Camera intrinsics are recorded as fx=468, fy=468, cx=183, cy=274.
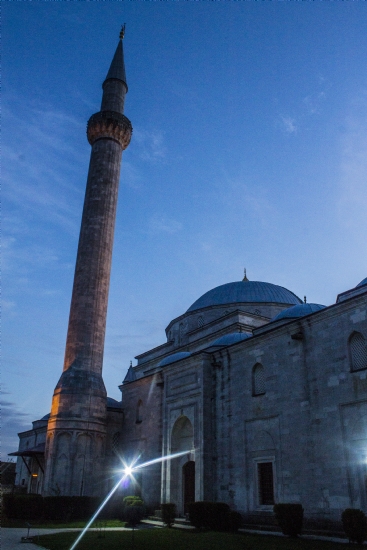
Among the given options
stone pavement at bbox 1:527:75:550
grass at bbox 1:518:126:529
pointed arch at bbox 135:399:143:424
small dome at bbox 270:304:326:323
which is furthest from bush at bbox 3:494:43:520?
small dome at bbox 270:304:326:323

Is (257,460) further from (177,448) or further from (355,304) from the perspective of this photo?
(355,304)

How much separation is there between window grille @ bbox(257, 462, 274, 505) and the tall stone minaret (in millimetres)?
8178

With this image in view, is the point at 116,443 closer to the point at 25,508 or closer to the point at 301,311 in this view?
the point at 25,508

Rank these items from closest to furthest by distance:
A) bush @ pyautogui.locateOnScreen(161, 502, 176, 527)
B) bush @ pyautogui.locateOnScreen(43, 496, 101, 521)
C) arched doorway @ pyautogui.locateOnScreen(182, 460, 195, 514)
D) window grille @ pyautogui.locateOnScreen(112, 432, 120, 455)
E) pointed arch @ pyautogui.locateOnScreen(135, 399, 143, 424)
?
bush @ pyautogui.locateOnScreen(161, 502, 176, 527) < arched doorway @ pyautogui.locateOnScreen(182, 460, 195, 514) < bush @ pyautogui.locateOnScreen(43, 496, 101, 521) < pointed arch @ pyautogui.locateOnScreen(135, 399, 143, 424) < window grille @ pyautogui.locateOnScreen(112, 432, 120, 455)

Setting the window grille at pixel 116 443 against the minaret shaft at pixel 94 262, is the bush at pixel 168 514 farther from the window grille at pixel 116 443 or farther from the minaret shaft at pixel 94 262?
the window grille at pixel 116 443

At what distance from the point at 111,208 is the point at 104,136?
4.21 metres

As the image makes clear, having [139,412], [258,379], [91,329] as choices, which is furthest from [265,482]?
[91,329]

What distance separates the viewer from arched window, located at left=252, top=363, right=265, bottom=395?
1589 cm

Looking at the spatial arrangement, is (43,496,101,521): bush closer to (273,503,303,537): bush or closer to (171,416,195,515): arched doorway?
(171,416,195,515): arched doorway

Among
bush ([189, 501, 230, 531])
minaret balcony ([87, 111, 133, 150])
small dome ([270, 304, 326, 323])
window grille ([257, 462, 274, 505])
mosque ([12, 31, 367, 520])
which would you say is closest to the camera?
mosque ([12, 31, 367, 520])

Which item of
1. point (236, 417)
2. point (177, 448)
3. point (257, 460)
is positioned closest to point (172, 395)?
point (177, 448)

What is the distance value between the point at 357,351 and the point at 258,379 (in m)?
4.36

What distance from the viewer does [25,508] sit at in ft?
60.3

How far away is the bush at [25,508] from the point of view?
1833cm
